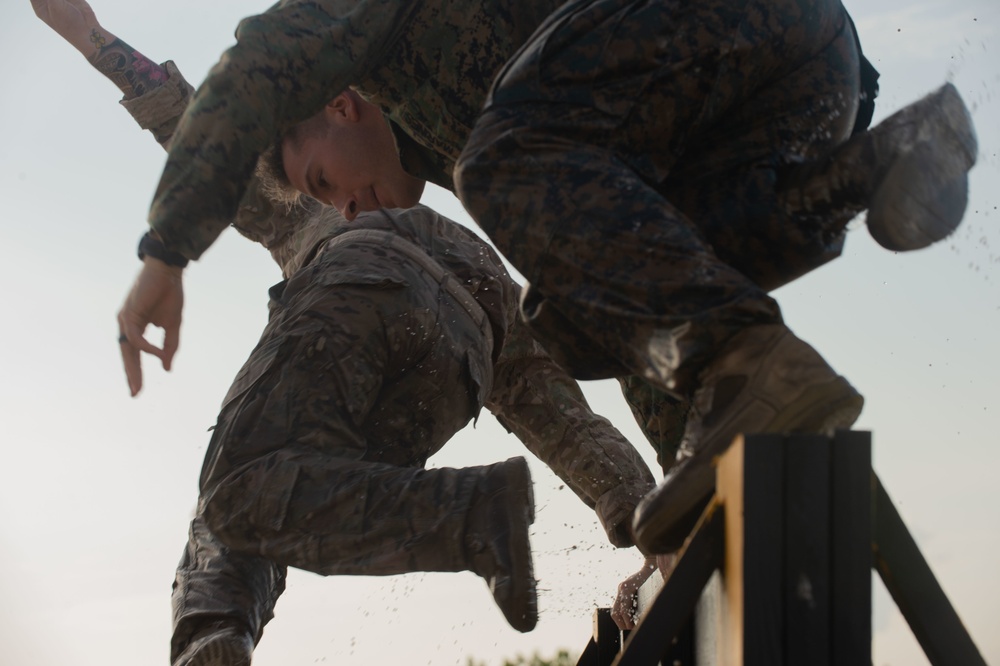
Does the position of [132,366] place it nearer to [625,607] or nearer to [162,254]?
[162,254]

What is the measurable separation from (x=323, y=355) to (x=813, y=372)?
2.00 meters

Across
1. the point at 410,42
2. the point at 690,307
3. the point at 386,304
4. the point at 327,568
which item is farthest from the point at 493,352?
the point at 690,307

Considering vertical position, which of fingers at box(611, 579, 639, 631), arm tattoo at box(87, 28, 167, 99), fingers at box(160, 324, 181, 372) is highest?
arm tattoo at box(87, 28, 167, 99)

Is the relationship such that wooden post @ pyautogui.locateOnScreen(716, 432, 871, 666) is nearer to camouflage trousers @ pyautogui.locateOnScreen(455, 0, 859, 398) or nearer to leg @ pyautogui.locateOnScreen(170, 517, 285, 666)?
camouflage trousers @ pyautogui.locateOnScreen(455, 0, 859, 398)

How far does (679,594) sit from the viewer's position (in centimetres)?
168

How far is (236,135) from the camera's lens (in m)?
2.54

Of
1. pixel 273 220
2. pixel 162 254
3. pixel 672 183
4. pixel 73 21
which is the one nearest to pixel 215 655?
pixel 162 254

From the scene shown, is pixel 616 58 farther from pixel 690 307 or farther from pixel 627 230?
pixel 690 307

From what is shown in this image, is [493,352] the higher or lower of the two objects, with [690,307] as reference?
higher

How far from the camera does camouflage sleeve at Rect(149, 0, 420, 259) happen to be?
8.27 ft

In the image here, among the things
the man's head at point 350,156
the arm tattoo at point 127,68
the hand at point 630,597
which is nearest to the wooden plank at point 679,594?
the hand at point 630,597

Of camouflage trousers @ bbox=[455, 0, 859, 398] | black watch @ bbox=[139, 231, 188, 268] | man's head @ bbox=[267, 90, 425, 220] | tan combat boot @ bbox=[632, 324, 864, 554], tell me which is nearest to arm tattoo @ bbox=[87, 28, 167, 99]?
man's head @ bbox=[267, 90, 425, 220]

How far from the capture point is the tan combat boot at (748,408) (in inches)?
68.8

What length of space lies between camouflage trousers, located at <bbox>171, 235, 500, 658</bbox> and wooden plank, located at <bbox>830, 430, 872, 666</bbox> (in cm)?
152
